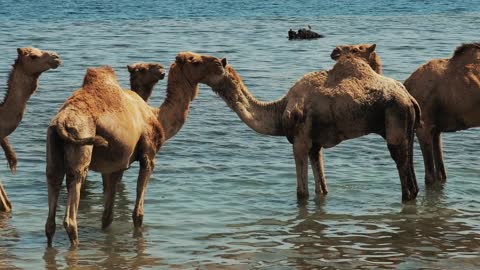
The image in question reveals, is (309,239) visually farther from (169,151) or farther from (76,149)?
(169,151)

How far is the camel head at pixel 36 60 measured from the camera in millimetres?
11180

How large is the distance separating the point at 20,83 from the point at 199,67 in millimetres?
1945

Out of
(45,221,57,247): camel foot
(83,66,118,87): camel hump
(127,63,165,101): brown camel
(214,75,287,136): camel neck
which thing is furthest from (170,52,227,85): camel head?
(45,221,57,247): camel foot

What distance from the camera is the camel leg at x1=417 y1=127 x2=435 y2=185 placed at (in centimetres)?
1266

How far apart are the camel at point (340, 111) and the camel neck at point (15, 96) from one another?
196 centimetres

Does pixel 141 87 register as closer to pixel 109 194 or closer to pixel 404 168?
pixel 109 194

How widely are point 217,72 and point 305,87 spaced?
104 centimetres

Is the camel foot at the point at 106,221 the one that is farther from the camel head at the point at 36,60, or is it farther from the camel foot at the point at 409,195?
the camel foot at the point at 409,195

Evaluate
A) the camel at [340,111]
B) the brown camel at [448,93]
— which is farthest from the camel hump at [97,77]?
the brown camel at [448,93]

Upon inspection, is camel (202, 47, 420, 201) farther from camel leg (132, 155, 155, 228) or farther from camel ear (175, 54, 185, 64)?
camel leg (132, 155, 155, 228)

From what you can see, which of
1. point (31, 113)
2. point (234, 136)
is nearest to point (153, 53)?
point (31, 113)

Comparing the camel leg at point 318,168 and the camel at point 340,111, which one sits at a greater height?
the camel at point 340,111

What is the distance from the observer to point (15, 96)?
11492 mm

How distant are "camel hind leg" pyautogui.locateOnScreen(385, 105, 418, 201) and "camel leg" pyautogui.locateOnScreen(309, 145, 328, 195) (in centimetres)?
83
